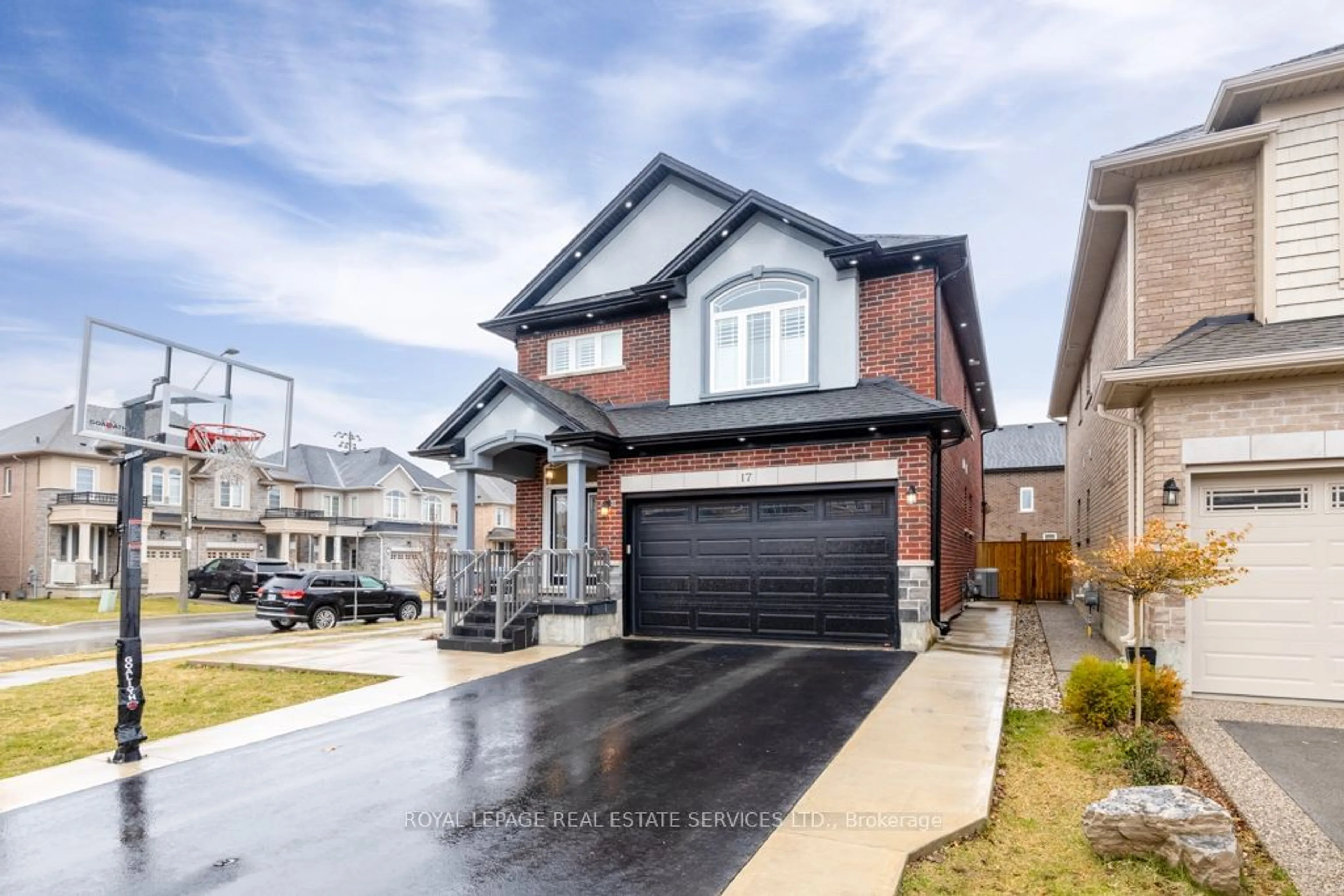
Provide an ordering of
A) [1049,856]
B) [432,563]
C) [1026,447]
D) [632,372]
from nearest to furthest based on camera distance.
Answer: [1049,856] < [632,372] < [432,563] < [1026,447]

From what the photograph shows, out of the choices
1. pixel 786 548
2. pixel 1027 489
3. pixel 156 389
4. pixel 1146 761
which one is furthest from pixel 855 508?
pixel 1027 489

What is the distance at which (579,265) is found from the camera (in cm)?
1477

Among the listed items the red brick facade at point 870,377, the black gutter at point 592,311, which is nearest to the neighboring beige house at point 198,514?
the black gutter at point 592,311

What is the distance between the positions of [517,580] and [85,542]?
95.5 ft

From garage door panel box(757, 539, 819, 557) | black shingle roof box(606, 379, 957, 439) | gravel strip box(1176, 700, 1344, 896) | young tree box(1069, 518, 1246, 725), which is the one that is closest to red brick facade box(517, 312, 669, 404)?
black shingle roof box(606, 379, 957, 439)

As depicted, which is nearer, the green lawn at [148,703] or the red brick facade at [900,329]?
the green lawn at [148,703]

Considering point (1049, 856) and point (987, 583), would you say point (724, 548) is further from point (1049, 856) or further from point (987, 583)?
point (987, 583)

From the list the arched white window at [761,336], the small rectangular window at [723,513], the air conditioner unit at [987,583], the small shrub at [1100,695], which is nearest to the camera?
the small shrub at [1100,695]

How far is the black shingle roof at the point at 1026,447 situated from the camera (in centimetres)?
3828

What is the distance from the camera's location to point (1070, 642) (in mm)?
11891

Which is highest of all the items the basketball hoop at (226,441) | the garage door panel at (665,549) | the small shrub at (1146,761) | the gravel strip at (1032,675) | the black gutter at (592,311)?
the black gutter at (592,311)

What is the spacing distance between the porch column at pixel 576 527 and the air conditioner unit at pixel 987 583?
1239cm

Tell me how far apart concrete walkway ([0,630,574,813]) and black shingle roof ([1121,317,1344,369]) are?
8.80 meters

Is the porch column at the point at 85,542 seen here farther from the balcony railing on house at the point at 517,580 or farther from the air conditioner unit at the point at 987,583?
the air conditioner unit at the point at 987,583
